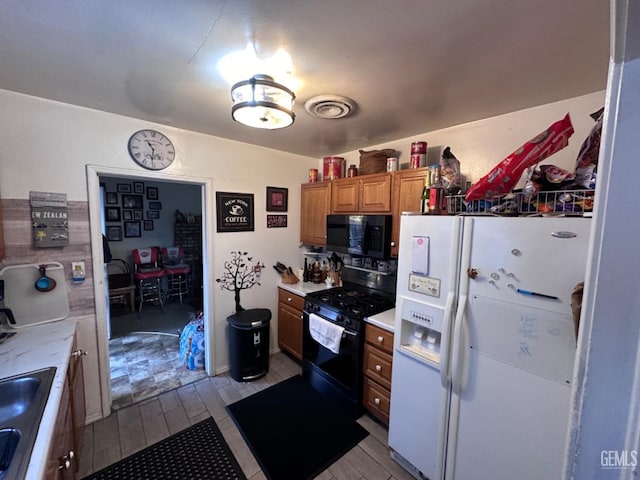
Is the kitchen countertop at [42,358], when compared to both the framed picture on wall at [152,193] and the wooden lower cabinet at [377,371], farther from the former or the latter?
the framed picture on wall at [152,193]

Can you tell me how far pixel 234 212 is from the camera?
8.98 feet

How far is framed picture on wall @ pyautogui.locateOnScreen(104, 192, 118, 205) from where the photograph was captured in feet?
15.1

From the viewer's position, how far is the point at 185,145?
7.88 ft

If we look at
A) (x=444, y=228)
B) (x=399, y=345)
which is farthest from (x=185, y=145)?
(x=399, y=345)

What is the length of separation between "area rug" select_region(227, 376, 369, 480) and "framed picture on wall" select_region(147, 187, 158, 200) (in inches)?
168

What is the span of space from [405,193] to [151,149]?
7.02 ft

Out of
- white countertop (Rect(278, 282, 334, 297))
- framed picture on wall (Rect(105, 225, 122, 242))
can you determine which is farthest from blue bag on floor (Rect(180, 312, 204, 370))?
framed picture on wall (Rect(105, 225, 122, 242))

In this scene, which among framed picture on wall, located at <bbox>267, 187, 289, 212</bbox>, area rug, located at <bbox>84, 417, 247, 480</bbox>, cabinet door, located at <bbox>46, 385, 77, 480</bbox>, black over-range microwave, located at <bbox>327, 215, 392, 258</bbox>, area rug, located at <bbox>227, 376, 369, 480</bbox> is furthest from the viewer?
framed picture on wall, located at <bbox>267, 187, 289, 212</bbox>

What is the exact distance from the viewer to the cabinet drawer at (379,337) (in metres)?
1.96

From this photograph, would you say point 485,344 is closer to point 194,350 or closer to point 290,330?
point 290,330

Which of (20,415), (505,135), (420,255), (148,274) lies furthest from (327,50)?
(148,274)

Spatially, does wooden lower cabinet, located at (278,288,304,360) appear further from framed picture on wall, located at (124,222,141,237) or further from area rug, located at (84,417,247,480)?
framed picture on wall, located at (124,222,141,237)

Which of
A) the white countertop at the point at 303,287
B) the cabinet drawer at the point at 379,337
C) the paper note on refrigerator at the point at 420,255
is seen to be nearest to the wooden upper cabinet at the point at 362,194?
the paper note on refrigerator at the point at 420,255

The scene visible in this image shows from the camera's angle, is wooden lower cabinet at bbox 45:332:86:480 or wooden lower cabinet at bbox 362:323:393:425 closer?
wooden lower cabinet at bbox 45:332:86:480
